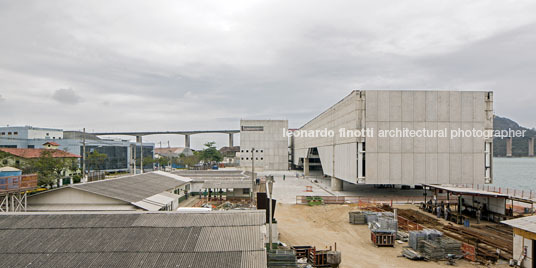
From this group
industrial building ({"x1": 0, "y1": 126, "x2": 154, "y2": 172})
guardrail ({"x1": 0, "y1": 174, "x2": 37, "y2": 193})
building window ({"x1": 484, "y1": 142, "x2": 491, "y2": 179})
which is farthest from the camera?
industrial building ({"x1": 0, "y1": 126, "x2": 154, "y2": 172})

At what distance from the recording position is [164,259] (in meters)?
Answer: 12.0

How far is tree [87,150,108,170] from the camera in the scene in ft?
227

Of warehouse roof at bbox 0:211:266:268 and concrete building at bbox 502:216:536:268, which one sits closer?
warehouse roof at bbox 0:211:266:268

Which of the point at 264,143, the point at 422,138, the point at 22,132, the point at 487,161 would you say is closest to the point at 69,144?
the point at 22,132

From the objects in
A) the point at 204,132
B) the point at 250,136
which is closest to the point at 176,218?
the point at 250,136

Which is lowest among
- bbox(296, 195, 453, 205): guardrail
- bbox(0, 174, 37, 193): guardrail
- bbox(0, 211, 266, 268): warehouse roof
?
bbox(296, 195, 453, 205): guardrail

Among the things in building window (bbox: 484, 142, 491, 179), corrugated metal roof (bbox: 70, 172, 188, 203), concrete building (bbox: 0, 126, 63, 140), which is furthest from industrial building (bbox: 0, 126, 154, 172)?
building window (bbox: 484, 142, 491, 179)

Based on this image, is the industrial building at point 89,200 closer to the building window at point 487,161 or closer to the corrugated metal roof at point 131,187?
the corrugated metal roof at point 131,187

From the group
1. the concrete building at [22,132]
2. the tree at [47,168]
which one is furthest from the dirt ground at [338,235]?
the concrete building at [22,132]

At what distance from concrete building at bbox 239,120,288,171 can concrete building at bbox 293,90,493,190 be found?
61.5m

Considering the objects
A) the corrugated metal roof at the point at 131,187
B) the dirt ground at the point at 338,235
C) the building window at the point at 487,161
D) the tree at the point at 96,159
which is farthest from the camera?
the tree at the point at 96,159

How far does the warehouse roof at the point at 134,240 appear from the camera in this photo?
1195cm

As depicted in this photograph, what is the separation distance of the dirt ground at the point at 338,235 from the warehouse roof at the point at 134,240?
8.17 m

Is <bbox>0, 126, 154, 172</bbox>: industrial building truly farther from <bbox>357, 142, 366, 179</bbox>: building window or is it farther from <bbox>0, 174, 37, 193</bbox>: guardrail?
<bbox>357, 142, 366, 179</bbox>: building window
